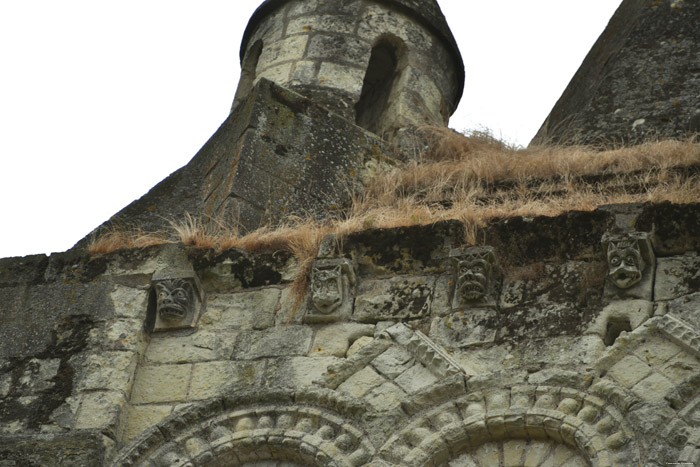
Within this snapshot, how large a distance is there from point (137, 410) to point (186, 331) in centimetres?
60

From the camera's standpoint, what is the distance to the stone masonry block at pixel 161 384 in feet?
26.5

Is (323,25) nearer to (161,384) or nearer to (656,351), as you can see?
(161,384)

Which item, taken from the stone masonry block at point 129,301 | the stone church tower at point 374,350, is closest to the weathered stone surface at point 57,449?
the stone church tower at point 374,350

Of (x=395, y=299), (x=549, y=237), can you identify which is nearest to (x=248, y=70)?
(x=395, y=299)

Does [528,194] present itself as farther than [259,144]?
No

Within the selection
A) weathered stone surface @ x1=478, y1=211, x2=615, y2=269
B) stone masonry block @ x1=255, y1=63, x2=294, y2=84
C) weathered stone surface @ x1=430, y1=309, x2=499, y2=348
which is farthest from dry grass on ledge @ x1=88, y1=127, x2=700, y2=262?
stone masonry block @ x1=255, y1=63, x2=294, y2=84

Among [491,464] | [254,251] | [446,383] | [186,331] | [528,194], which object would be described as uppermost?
[528,194]

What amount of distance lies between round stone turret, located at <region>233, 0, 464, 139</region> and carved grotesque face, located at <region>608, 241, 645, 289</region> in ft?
13.6

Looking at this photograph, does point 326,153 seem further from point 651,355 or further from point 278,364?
point 651,355

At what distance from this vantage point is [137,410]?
806 cm

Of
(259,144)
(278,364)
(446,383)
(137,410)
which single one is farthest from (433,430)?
(259,144)

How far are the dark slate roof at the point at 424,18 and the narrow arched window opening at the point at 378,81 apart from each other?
1.24 feet

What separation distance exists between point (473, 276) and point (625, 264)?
837 mm

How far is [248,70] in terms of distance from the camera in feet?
42.3
